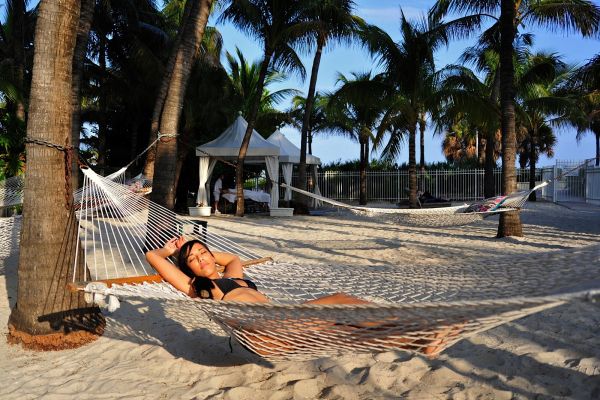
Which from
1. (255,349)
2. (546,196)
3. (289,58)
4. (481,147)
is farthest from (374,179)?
(255,349)

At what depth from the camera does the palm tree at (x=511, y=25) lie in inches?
279

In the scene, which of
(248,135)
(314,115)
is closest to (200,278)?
(248,135)

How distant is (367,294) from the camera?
2.58 m

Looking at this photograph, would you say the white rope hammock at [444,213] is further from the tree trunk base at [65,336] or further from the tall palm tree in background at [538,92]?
the tall palm tree in background at [538,92]

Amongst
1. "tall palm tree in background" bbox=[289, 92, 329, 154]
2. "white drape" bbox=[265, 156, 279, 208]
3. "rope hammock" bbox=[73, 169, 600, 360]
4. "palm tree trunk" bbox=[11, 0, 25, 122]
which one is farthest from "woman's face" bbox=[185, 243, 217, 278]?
"tall palm tree in background" bbox=[289, 92, 329, 154]

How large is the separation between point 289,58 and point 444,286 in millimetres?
10386

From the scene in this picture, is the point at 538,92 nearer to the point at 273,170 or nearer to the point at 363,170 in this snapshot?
the point at 363,170

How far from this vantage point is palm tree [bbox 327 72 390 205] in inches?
466

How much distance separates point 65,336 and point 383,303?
7.05ft

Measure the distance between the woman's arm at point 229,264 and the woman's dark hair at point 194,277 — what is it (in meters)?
0.31

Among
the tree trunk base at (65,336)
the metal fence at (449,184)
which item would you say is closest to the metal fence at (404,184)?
the metal fence at (449,184)

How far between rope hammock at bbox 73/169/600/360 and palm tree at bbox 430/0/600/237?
442 cm

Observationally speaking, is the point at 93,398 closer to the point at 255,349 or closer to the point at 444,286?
the point at 255,349

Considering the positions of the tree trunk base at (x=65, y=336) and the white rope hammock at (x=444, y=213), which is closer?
the tree trunk base at (x=65, y=336)
